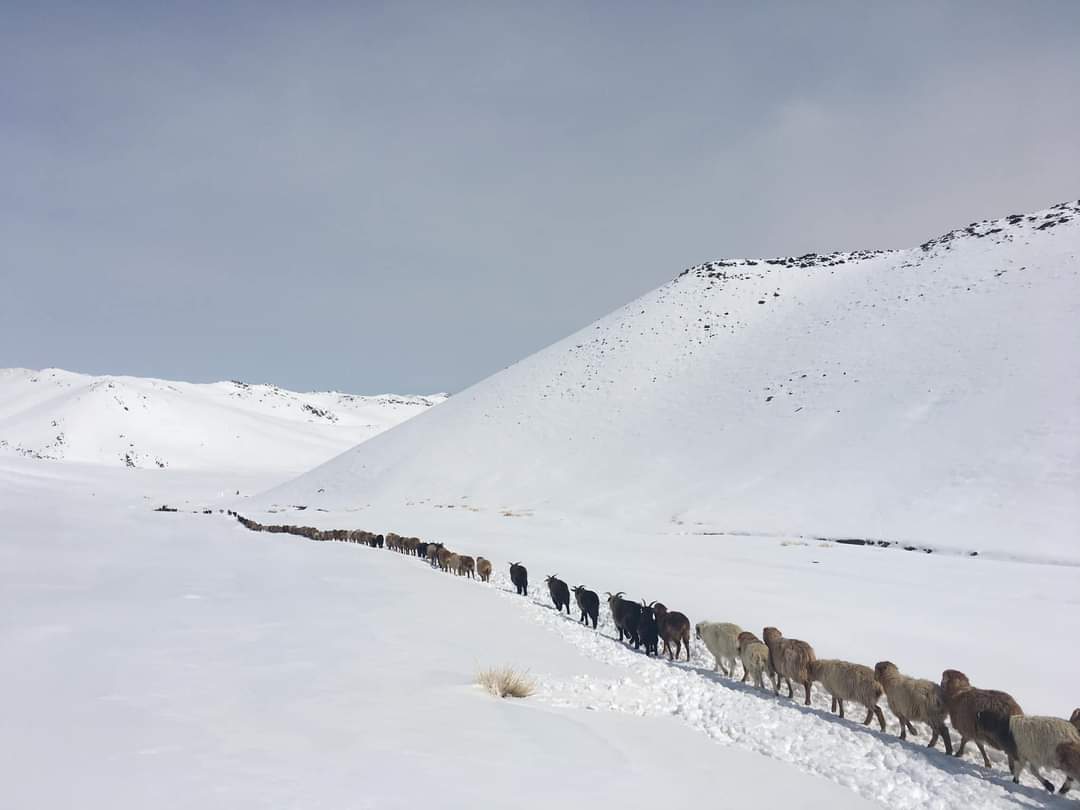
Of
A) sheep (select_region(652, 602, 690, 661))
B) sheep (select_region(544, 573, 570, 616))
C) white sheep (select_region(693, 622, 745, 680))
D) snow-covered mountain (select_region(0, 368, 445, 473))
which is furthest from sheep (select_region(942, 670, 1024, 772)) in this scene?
snow-covered mountain (select_region(0, 368, 445, 473))

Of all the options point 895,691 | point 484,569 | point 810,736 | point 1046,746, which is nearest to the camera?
point 1046,746

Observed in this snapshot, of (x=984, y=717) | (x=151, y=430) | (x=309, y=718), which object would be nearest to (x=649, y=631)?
(x=984, y=717)

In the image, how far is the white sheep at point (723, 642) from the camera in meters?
10.9

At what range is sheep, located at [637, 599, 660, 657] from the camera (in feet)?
40.2

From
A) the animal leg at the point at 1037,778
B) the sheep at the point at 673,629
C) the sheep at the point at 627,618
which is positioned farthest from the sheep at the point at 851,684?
the sheep at the point at 627,618

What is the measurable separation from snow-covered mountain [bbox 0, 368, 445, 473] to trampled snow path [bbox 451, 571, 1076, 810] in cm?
10265

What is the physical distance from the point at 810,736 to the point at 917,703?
141cm

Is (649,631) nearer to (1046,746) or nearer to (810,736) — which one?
(810,736)

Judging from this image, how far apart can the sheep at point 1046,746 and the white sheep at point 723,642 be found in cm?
447

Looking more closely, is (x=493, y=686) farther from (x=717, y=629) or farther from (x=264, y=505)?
(x=264, y=505)

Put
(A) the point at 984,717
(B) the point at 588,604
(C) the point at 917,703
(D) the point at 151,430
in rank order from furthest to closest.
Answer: (D) the point at 151,430 < (B) the point at 588,604 < (C) the point at 917,703 < (A) the point at 984,717

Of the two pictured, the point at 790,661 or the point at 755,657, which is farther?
the point at 755,657

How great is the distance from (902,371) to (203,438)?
108730 millimetres

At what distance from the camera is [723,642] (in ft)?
36.1
